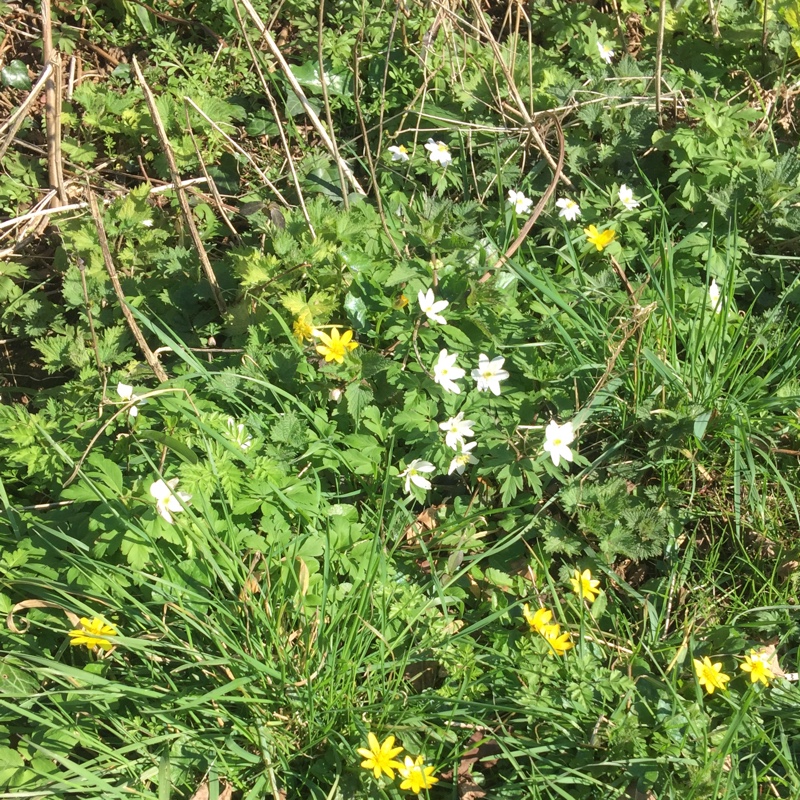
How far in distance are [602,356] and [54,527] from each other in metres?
1.76

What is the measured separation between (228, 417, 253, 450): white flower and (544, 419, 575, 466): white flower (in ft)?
2.84

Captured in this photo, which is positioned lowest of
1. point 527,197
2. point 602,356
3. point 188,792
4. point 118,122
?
point 188,792

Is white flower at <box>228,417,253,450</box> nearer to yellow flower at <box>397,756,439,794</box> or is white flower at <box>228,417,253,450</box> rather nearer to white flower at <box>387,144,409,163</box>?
→ yellow flower at <box>397,756,439,794</box>

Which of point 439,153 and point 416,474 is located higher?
point 439,153

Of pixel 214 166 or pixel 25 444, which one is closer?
pixel 25 444

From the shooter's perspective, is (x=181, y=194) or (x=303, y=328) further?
(x=181, y=194)

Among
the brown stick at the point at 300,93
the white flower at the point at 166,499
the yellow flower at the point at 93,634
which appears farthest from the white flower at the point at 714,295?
the yellow flower at the point at 93,634

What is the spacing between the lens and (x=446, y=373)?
2172 millimetres

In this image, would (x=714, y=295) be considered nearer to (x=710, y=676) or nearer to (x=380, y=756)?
(x=710, y=676)

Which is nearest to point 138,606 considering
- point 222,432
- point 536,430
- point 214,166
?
point 222,432

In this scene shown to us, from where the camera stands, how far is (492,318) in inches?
93.2

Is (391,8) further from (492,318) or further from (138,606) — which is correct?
(138,606)

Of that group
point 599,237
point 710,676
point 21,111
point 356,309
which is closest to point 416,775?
point 710,676

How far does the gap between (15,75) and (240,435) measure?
2313 millimetres
